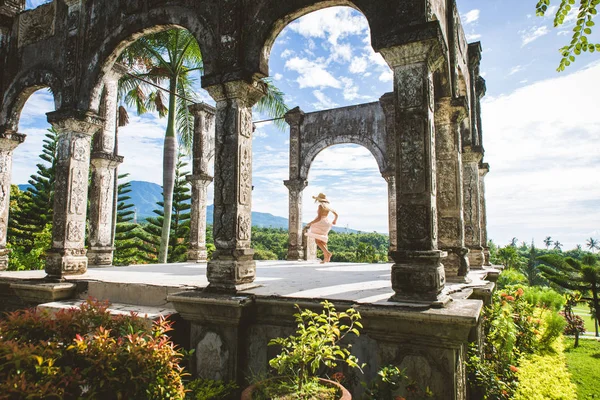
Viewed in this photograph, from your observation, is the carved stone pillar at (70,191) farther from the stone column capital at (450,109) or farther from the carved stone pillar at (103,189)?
the stone column capital at (450,109)

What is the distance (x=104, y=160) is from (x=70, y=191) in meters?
2.75

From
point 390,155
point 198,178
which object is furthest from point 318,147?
point 198,178

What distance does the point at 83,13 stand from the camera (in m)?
5.86

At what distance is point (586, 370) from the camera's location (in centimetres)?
1034

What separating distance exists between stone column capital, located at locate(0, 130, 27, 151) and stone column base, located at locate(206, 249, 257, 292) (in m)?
5.48

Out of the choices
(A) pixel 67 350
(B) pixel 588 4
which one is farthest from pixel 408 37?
(A) pixel 67 350

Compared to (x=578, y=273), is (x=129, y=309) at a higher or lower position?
higher

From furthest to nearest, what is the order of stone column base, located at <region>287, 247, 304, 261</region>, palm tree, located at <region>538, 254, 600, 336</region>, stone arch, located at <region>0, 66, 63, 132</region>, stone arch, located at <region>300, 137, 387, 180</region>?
palm tree, located at <region>538, 254, 600, 336</region>, stone arch, located at <region>300, 137, 387, 180</region>, stone column base, located at <region>287, 247, 304, 261</region>, stone arch, located at <region>0, 66, 63, 132</region>

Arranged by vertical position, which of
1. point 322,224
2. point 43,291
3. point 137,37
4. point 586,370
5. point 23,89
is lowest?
point 586,370

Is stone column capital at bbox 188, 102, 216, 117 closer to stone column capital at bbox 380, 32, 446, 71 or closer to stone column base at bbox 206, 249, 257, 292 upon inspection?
stone column base at bbox 206, 249, 257, 292

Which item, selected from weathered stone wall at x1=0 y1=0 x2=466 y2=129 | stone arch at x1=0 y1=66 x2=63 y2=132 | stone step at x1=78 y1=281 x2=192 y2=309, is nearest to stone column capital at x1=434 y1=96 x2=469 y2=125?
weathered stone wall at x1=0 y1=0 x2=466 y2=129

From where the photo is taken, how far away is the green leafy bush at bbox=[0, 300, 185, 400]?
2270 millimetres

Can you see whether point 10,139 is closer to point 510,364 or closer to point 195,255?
point 195,255

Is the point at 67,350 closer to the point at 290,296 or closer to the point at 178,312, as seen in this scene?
the point at 178,312
